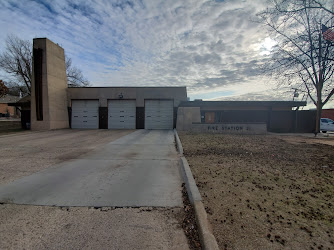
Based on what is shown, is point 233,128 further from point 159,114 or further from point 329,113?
point 329,113

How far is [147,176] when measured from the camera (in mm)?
4789

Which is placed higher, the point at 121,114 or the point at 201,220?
the point at 121,114

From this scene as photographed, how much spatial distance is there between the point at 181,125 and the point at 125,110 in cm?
637

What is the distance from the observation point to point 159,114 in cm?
1917

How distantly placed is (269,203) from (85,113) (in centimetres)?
1989

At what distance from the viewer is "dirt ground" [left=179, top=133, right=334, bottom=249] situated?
2248 millimetres

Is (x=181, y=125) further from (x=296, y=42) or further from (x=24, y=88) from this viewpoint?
(x=24, y=88)

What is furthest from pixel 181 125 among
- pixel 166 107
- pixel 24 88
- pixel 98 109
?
pixel 24 88

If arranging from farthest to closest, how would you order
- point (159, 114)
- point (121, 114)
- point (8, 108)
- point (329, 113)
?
point (8, 108) < point (329, 113) < point (121, 114) < point (159, 114)

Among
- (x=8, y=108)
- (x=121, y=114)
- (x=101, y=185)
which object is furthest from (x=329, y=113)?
(x=8, y=108)

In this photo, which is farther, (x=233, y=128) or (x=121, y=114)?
(x=121, y=114)

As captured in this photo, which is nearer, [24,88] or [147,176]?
[147,176]

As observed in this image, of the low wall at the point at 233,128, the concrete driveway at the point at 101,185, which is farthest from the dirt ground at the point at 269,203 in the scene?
the low wall at the point at 233,128

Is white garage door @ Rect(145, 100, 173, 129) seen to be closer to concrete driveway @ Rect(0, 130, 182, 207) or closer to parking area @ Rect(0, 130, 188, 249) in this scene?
concrete driveway @ Rect(0, 130, 182, 207)
